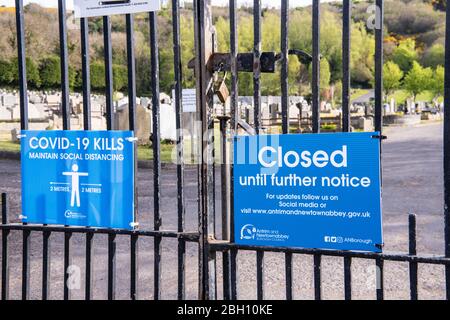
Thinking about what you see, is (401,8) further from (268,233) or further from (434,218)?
(268,233)

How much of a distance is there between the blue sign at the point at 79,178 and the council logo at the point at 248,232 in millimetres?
679

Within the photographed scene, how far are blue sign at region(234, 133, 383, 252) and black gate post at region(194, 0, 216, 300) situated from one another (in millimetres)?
182

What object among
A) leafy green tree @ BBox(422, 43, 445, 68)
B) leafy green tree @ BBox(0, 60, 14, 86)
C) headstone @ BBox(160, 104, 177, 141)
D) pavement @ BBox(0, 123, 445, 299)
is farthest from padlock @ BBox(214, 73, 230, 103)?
leafy green tree @ BBox(422, 43, 445, 68)

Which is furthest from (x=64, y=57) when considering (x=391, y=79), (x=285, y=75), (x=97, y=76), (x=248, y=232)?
(x=391, y=79)

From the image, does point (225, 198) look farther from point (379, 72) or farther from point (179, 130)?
point (379, 72)

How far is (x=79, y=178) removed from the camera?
148 inches

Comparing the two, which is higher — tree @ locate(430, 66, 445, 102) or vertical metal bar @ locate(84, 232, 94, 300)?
tree @ locate(430, 66, 445, 102)

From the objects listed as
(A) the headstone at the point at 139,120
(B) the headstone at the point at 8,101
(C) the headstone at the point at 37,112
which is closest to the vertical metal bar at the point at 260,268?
(A) the headstone at the point at 139,120

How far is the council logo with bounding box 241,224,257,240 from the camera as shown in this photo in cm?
338

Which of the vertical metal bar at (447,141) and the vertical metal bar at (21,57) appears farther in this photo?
the vertical metal bar at (21,57)

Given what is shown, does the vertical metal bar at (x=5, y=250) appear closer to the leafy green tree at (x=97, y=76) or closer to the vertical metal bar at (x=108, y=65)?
the vertical metal bar at (x=108, y=65)

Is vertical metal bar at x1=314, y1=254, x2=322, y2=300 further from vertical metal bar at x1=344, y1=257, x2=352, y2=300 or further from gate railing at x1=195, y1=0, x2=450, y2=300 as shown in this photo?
vertical metal bar at x1=344, y1=257, x2=352, y2=300

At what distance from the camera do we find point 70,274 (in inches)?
153

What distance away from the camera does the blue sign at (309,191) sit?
3.07 metres
